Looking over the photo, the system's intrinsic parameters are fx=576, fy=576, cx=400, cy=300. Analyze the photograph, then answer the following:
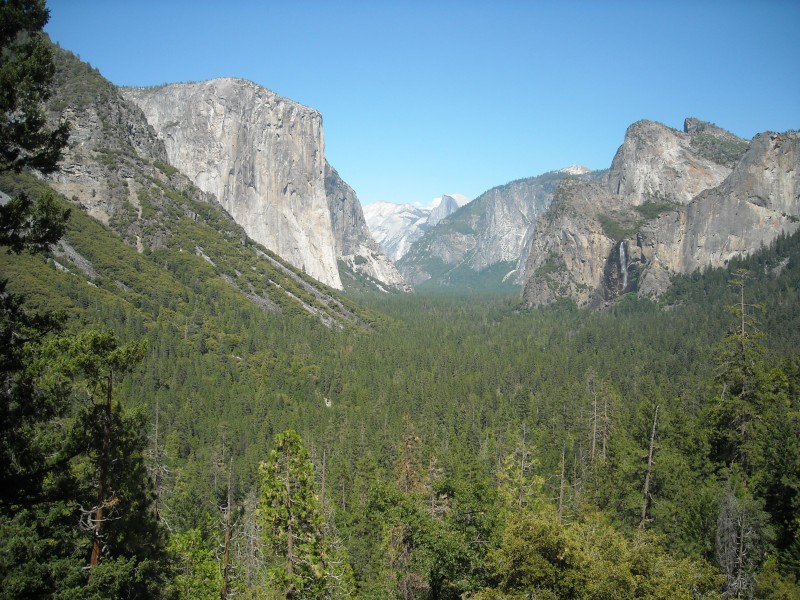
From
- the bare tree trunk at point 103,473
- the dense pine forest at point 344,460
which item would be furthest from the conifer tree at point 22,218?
the bare tree trunk at point 103,473

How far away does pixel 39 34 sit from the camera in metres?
14.7

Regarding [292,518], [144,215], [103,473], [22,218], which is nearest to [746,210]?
[144,215]

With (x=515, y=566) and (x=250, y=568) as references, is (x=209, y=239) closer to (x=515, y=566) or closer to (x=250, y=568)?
(x=250, y=568)

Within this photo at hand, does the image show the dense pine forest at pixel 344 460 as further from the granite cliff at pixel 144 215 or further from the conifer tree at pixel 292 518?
the granite cliff at pixel 144 215

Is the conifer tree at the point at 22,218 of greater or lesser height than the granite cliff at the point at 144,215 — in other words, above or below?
below

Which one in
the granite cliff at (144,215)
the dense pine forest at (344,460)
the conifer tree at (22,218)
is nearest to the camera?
the conifer tree at (22,218)

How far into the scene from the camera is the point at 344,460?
58188 mm

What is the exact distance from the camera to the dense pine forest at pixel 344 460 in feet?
47.6

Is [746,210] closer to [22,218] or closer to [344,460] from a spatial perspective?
[344,460]

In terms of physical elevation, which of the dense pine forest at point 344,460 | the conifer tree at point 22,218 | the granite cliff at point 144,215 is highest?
the granite cliff at point 144,215

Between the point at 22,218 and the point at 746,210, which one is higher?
the point at 746,210

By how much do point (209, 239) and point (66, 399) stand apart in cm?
14141

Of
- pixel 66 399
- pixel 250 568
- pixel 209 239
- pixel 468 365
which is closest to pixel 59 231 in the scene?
pixel 66 399

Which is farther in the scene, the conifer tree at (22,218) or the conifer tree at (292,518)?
the conifer tree at (292,518)
